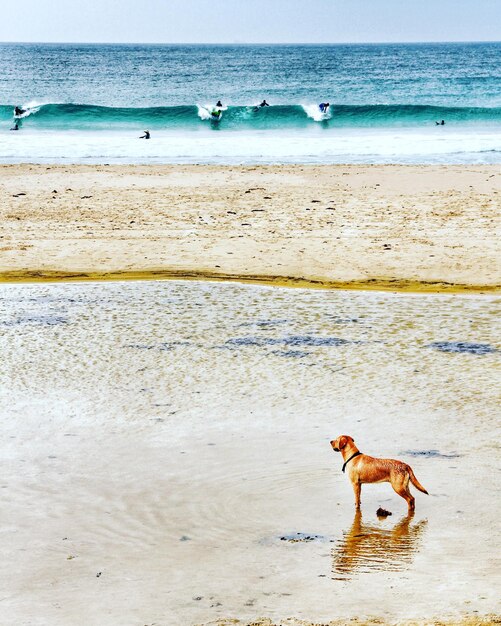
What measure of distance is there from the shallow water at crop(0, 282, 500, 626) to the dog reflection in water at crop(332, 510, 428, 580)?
0.01 m

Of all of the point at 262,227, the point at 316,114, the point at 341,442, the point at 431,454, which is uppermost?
the point at 316,114

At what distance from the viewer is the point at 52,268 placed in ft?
36.5

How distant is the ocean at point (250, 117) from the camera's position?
24.9 m

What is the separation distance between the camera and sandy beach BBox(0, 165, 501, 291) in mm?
10969

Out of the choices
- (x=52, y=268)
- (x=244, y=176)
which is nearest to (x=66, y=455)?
(x=52, y=268)

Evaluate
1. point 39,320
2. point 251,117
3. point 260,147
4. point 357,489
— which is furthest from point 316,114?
point 357,489

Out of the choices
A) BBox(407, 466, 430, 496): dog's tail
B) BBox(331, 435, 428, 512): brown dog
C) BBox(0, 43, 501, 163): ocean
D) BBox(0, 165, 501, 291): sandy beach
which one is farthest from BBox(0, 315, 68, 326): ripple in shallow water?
BBox(0, 43, 501, 163): ocean

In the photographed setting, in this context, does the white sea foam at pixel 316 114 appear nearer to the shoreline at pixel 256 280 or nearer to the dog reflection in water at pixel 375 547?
the shoreline at pixel 256 280

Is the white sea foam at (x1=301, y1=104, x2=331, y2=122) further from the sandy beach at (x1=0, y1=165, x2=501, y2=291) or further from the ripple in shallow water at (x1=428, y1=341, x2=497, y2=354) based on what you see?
the ripple in shallow water at (x1=428, y1=341, x2=497, y2=354)

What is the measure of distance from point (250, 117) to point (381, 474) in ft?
112

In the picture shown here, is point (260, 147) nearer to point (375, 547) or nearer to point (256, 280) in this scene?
point (256, 280)

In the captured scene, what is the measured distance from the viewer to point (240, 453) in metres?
5.90

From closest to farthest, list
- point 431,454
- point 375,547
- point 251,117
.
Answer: point 375,547, point 431,454, point 251,117

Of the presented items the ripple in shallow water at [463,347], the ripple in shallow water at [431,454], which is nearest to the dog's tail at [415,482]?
the ripple in shallow water at [431,454]
